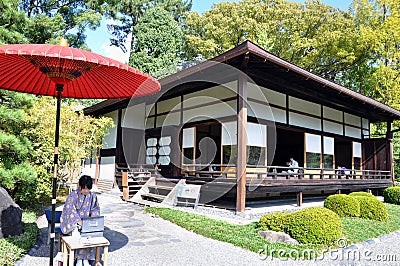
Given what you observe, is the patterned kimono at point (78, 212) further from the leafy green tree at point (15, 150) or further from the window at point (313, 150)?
the window at point (313, 150)

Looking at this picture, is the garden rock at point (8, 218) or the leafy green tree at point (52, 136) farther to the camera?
the leafy green tree at point (52, 136)

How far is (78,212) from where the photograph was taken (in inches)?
145

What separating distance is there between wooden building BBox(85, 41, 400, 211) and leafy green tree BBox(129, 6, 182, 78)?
762 centimetres

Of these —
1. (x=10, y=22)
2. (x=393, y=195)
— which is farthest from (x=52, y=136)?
(x=393, y=195)

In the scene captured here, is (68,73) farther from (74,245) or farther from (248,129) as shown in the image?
(248,129)

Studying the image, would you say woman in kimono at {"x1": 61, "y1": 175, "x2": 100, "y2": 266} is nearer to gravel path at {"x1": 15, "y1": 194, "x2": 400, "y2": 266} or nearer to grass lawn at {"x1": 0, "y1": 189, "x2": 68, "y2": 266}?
gravel path at {"x1": 15, "y1": 194, "x2": 400, "y2": 266}

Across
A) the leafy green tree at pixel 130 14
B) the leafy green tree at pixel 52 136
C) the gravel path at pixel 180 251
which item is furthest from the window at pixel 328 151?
the leafy green tree at pixel 130 14

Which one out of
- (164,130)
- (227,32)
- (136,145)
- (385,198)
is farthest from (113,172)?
(227,32)

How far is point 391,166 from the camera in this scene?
1390cm

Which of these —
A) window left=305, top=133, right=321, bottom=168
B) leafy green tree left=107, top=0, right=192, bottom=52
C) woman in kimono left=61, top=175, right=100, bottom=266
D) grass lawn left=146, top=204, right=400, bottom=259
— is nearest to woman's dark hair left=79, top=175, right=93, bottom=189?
woman in kimono left=61, top=175, right=100, bottom=266

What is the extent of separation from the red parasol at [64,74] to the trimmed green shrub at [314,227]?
3373 mm

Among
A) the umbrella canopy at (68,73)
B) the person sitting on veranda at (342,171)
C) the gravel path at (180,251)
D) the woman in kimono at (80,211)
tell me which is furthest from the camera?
the person sitting on veranda at (342,171)

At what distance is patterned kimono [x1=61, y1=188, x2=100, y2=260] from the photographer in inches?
141

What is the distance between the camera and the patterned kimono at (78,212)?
3.59 m
